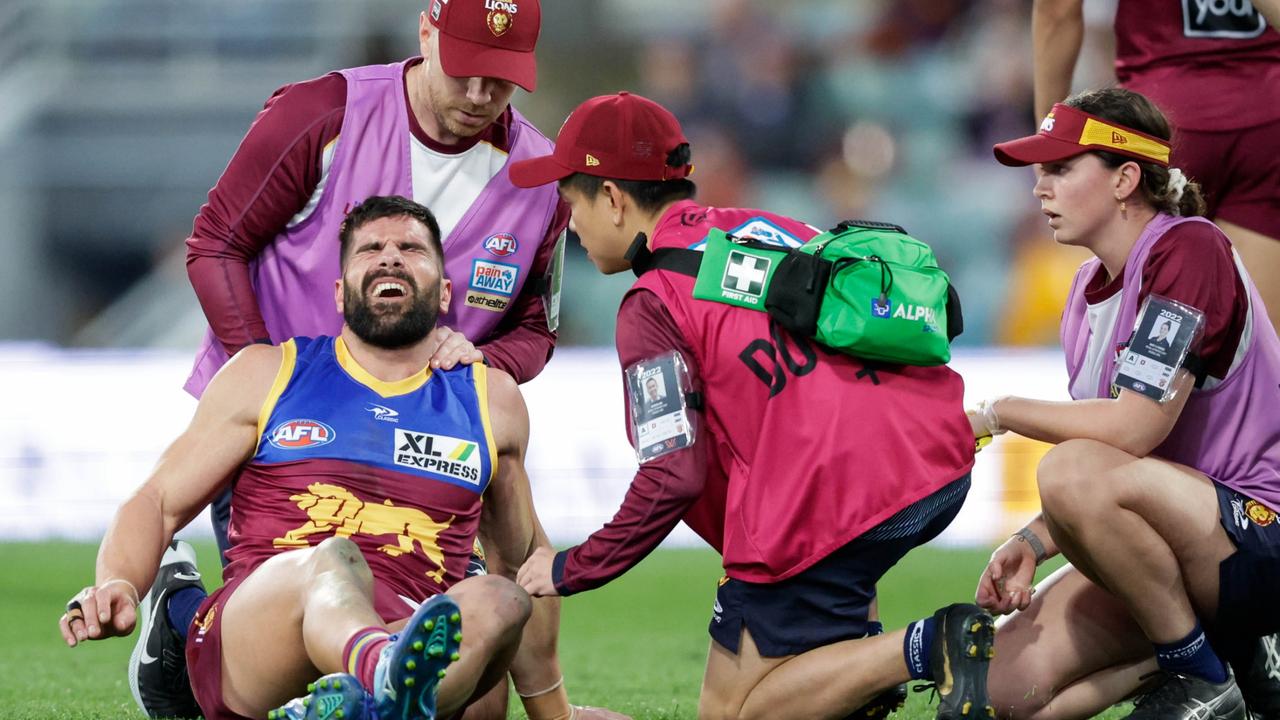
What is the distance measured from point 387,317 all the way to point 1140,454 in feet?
6.25

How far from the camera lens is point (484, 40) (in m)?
4.49

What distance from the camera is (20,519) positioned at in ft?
29.0

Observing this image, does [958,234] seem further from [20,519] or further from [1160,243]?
[1160,243]

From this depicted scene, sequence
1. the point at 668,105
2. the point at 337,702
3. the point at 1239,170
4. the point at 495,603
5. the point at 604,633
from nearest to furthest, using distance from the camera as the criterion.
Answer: the point at 337,702, the point at 495,603, the point at 1239,170, the point at 604,633, the point at 668,105

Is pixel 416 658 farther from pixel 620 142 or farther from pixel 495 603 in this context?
pixel 620 142

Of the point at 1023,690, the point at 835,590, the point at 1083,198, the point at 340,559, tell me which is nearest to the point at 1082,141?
the point at 1083,198

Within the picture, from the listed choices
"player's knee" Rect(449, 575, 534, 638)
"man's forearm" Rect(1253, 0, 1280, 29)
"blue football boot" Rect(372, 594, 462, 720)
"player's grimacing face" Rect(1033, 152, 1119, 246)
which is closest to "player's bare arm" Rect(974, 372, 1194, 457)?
"player's grimacing face" Rect(1033, 152, 1119, 246)

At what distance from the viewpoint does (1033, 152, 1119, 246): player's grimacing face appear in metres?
4.07

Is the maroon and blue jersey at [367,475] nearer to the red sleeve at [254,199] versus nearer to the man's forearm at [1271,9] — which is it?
the red sleeve at [254,199]

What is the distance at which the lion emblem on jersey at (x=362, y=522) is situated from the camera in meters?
3.95

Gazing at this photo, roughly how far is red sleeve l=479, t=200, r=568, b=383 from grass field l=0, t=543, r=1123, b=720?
1.05 m

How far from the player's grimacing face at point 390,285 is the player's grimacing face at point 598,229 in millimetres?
417

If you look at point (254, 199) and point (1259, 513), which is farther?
point (254, 199)

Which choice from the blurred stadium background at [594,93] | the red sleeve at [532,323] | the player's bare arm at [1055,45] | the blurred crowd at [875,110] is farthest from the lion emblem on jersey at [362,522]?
the blurred crowd at [875,110]
